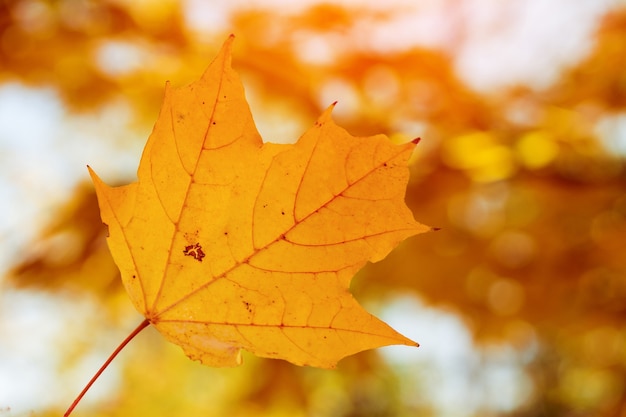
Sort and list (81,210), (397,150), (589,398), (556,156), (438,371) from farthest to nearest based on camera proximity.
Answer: (438,371) < (589,398) < (81,210) < (556,156) < (397,150)

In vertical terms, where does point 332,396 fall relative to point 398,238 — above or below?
above

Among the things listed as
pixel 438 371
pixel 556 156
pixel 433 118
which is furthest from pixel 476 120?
pixel 438 371

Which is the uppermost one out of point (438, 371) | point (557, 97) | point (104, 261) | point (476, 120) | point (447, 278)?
point (438, 371)

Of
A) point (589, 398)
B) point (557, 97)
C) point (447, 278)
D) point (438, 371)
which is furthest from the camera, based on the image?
point (438, 371)

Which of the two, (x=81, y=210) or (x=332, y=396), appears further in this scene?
(x=332, y=396)

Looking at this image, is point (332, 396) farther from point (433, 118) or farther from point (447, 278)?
point (433, 118)
